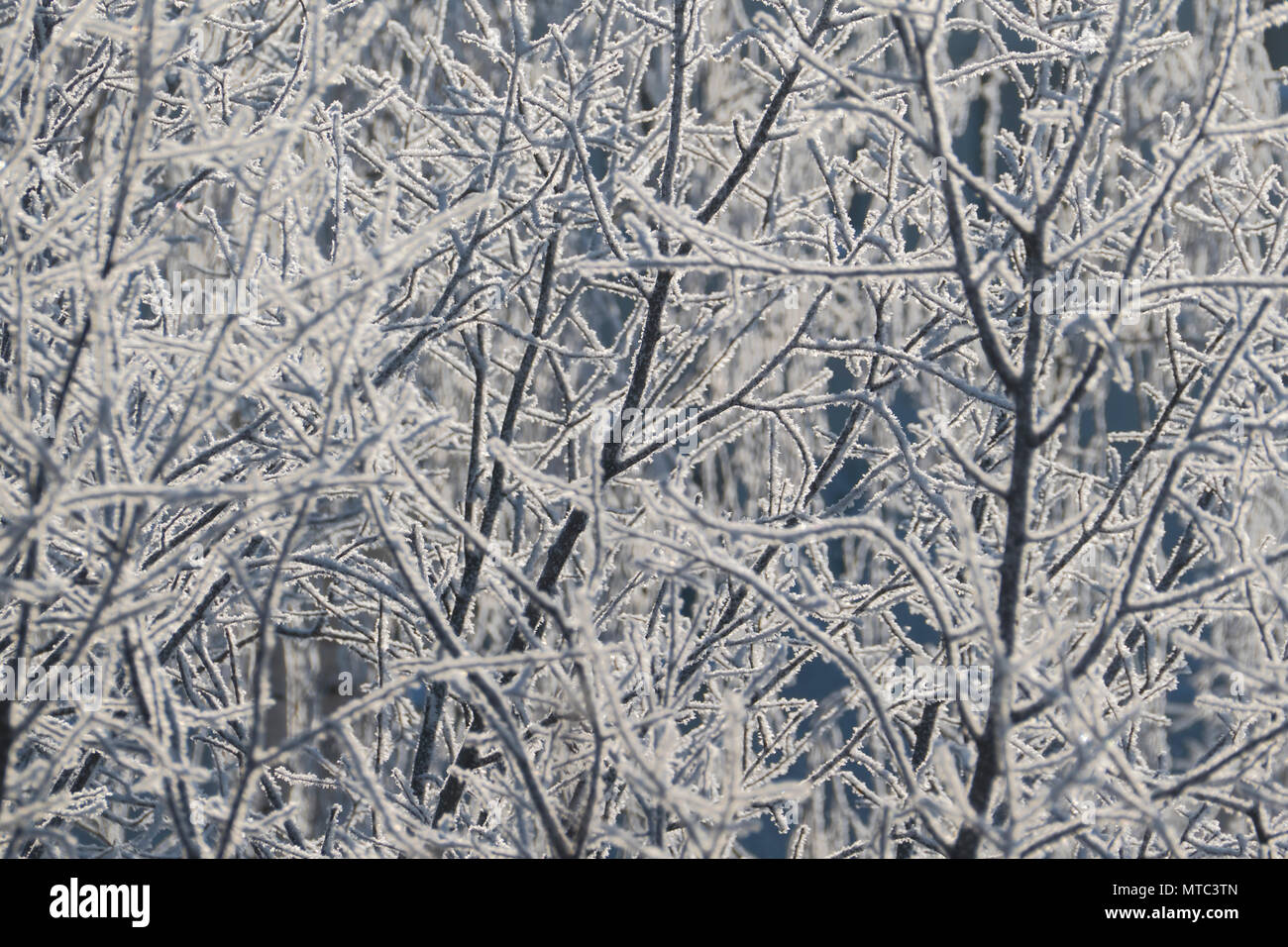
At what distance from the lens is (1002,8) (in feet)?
6.70

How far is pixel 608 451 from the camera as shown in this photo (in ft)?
7.72

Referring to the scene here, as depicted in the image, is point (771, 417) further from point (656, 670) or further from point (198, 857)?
point (198, 857)

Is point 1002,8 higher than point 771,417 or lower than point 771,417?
higher

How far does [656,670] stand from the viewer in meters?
2.23

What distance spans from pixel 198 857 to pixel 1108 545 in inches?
103

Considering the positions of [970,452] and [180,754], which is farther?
[970,452]

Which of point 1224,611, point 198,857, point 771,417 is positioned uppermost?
point 771,417

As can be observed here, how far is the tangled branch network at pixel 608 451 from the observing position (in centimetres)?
132

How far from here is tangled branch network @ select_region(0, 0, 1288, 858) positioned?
1.32 metres

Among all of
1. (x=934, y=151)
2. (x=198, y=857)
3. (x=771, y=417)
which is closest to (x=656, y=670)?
(x=771, y=417)

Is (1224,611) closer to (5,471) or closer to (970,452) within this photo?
(970,452)

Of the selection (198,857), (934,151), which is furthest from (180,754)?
(934,151)
